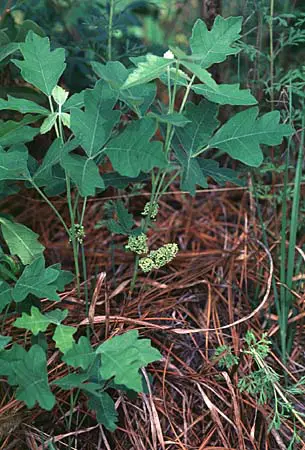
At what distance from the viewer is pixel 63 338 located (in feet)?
3.60

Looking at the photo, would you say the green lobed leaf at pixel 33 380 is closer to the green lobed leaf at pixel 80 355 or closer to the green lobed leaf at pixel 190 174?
the green lobed leaf at pixel 80 355

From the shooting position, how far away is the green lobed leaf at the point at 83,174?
116cm

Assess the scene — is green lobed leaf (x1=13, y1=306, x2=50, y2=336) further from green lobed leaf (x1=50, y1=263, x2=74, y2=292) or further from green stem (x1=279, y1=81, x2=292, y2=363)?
green stem (x1=279, y1=81, x2=292, y2=363)

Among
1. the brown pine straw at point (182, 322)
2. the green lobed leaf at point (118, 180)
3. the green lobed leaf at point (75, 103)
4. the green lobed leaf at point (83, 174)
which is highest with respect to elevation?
the green lobed leaf at point (75, 103)

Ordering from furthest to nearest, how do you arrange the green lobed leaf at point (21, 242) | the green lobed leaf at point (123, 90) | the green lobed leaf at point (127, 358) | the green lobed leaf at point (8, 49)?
the green lobed leaf at point (8, 49), the green lobed leaf at point (21, 242), the green lobed leaf at point (123, 90), the green lobed leaf at point (127, 358)

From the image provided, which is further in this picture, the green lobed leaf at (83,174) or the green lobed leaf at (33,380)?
the green lobed leaf at (83,174)

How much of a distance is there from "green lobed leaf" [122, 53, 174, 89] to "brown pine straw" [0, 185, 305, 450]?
52cm

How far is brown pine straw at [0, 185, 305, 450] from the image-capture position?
50.1 inches

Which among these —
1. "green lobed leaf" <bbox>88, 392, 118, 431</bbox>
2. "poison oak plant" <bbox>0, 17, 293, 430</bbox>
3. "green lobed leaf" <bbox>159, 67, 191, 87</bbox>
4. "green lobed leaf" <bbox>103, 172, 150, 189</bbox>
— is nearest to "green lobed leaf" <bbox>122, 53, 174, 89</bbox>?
"poison oak plant" <bbox>0, 17, 293, 430</bbox>

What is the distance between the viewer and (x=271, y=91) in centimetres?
154

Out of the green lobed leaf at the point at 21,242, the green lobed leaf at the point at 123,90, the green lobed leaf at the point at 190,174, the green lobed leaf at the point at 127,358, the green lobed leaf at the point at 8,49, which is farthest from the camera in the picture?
the green lobed leaf at the point at 8,49

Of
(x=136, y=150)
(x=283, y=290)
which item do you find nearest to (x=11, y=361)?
(x=136, y=150)

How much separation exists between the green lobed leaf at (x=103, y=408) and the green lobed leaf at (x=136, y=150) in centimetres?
41

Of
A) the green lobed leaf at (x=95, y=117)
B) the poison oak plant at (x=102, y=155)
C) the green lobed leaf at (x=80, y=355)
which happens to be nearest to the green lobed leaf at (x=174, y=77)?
the poison oak plant at (x=102, y=155)
